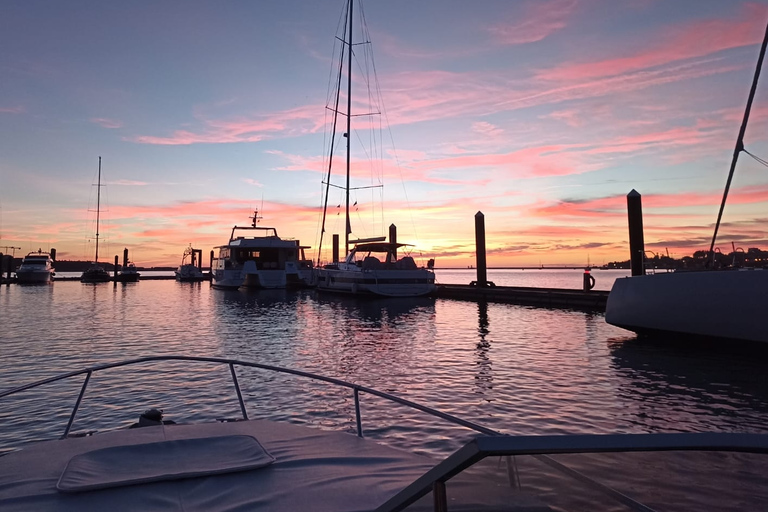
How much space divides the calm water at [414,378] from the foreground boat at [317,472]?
10.4 feet

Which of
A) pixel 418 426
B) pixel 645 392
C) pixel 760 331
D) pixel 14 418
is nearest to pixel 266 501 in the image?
pixel 418 426

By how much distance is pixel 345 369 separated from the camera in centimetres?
1212

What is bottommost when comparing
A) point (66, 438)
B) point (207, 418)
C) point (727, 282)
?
point (207, 418)

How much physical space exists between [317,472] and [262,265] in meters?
51.2

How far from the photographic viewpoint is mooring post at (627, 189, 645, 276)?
21.2 metres

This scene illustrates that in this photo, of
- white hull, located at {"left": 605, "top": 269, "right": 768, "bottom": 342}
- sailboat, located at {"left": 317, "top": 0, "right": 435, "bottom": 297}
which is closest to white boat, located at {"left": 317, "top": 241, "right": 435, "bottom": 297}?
sailboat, located at {"left": 317, "top": 0, "right": 435, "bottom": 297}

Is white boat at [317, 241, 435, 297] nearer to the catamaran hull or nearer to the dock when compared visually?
the catamaran hull

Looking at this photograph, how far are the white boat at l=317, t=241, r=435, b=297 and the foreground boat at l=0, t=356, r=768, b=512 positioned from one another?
2973 cm

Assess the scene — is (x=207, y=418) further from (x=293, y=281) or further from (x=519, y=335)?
(x=293, y=281)

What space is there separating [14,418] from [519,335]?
14073mm

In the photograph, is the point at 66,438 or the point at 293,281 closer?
the point at 66,438

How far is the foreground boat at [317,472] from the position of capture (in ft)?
5.28

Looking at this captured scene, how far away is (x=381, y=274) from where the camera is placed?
34344mm

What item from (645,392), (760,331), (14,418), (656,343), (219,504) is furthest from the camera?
(656,343)
